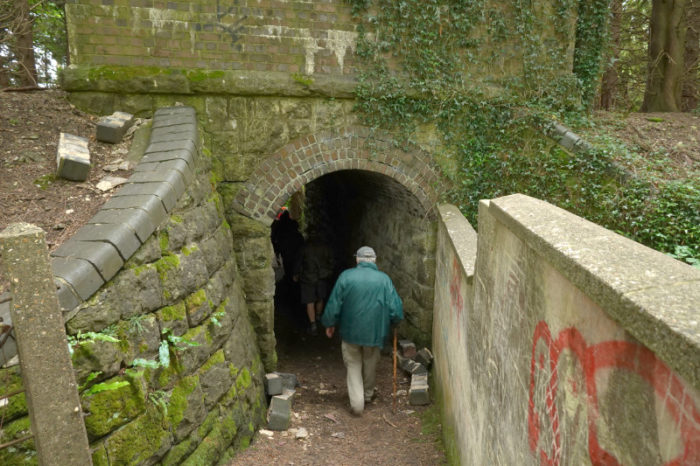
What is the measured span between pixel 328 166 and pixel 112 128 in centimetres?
245

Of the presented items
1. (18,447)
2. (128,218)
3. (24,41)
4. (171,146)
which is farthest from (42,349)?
(24,41)

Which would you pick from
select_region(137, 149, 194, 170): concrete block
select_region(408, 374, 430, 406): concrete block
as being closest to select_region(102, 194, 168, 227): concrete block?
select_region(137, 149, 194, 170): concrete block

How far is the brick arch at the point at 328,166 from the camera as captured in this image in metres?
5.77

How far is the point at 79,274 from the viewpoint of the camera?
8.71 feet

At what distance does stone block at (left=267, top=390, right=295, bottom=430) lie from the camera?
16.2 feet

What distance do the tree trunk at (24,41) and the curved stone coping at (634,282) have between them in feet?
19.9

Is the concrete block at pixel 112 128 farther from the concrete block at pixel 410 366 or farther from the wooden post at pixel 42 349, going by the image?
the concrete block at pixel 410 366

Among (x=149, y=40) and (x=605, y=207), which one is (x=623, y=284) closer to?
(x=605, y=207)

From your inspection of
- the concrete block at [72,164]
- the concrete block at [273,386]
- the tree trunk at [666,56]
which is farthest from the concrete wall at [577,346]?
the tree trunk at [666,56]

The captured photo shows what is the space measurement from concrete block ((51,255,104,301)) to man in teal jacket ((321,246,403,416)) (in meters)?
3.07

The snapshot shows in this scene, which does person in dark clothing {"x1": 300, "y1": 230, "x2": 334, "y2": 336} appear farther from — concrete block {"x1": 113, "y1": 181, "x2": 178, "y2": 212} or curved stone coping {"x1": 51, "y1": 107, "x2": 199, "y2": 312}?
concrete block {"x1": 113, "y1": 181, "x2": 178, "y2": 212}

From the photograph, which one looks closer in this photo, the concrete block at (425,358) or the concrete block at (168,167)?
the concrete block at (168,167)

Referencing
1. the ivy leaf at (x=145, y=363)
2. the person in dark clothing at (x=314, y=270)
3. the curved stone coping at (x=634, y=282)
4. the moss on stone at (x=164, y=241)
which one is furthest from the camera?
the person in dark clothing at (x=314, y=270)

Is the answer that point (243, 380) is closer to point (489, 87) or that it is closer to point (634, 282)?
point (634, 282)
